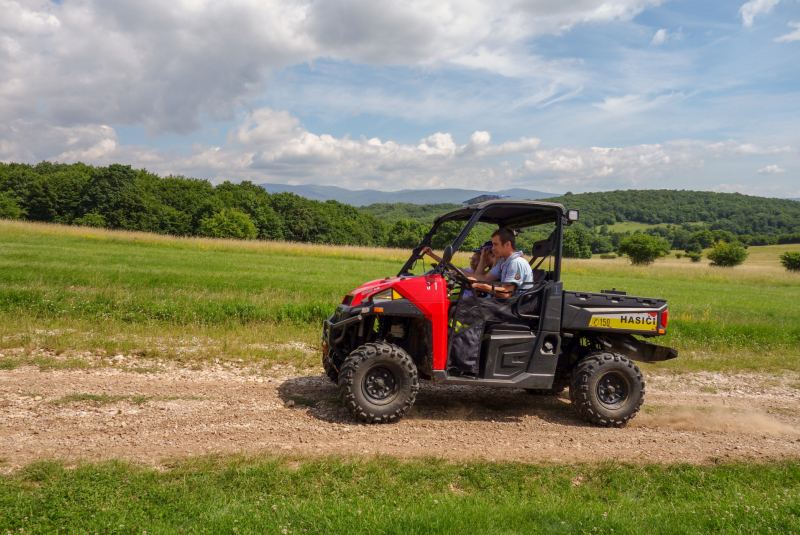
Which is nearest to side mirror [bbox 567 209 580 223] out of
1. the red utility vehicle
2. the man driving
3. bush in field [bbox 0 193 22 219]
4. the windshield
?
A: the red utility vehicle

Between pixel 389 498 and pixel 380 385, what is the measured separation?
73.4 inches

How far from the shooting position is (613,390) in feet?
20.3

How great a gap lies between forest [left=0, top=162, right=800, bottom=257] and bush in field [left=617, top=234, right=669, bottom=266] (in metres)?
2.62

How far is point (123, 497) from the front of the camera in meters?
3.60

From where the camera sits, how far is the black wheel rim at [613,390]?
243 inches

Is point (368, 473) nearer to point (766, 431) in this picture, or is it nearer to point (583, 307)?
point (583, 307)

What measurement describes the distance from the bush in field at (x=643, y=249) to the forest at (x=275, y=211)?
2621 millimetres

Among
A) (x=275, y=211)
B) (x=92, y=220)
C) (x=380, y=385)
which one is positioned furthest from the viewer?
(x=275, y=211)

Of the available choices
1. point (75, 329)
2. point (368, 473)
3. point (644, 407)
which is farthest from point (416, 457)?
point (75, 329)

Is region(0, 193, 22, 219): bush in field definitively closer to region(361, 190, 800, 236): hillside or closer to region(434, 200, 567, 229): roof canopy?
region(361, 190, 800, 236): hillside

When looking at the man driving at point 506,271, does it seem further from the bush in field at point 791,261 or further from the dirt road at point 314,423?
the bush in field at point 791,261

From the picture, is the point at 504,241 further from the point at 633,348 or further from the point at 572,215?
the point at 633,348

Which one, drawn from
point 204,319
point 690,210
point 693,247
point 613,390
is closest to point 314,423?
point 613,390

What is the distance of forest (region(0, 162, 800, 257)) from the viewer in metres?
60.1
